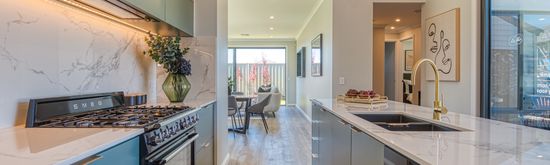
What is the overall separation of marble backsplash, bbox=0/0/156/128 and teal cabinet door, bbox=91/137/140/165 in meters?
0.61

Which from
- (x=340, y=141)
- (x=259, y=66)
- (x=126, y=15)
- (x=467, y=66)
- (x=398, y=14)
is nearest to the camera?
(x=340, y=141)

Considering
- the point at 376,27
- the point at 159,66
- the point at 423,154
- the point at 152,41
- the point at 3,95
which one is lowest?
the point at 423,154

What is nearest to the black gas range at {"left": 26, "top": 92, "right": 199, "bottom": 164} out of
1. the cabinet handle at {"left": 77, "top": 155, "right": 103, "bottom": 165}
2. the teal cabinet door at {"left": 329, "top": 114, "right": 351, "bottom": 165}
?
the cabinet handle at {"left": 77, "top": 155, "right": 103, "bottom": 165}

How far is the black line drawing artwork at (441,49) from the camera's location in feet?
13.6

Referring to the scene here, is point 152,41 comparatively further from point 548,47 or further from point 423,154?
point 548,47

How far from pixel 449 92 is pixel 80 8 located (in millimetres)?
4129

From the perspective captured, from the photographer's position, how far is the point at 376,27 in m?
7.48

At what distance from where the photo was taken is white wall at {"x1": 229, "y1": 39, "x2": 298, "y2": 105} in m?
11.6

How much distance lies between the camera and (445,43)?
4211mm

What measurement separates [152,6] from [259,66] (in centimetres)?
971

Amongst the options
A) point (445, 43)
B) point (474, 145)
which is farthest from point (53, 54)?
point (445, 43)

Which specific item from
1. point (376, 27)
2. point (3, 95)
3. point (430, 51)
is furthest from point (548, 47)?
point (376, 27)

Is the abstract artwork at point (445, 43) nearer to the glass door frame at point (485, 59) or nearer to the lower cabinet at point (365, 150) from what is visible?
the glass door frame at point (485, 59)

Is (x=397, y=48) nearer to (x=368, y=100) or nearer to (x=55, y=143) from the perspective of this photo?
(x=368, y=100)
